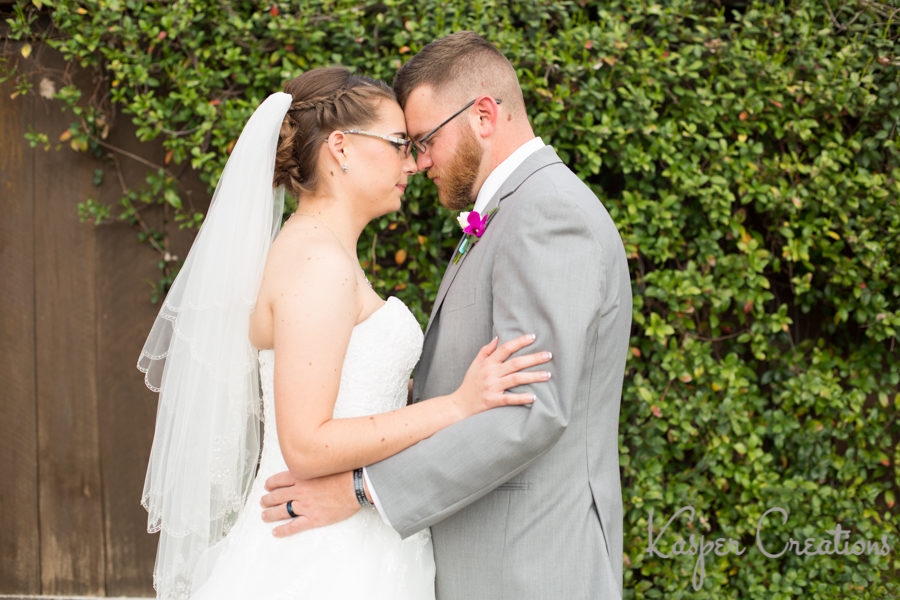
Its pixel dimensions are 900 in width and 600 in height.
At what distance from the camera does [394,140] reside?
7.40 ft

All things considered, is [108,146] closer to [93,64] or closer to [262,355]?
[93,64]

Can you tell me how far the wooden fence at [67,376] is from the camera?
3.64 meters

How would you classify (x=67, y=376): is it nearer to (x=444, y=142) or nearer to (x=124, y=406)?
(x=124, y=406)

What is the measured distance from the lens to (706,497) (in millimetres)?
3535

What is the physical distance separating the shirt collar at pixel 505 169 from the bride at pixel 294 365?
10.9 inches

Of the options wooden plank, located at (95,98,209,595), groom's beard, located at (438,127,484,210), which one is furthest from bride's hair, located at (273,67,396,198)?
wooden plank, located at (95,98,209,595)

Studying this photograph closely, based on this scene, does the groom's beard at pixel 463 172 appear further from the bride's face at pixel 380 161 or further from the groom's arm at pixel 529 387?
the groom's arm at pixel 529 387

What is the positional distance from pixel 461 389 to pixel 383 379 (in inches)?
11.2

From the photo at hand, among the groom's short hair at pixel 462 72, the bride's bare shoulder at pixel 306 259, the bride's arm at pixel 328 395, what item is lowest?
the bride's arm at pixel 328 395

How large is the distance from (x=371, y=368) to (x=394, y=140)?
73cm

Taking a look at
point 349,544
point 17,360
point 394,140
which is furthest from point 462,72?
point 17,360

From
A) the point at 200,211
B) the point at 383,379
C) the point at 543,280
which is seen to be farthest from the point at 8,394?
the point at 543,280

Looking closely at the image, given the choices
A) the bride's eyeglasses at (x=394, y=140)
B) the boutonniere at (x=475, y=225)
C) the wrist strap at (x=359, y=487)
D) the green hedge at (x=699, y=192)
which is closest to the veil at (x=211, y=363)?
the bride's eyeglasses at (x=394, y=140)

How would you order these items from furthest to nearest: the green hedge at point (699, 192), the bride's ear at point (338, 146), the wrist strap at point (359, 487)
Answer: the green hedge at point (699, 192), the bride's ear at point (338, 146), the wrist strap at point (359, 487)
